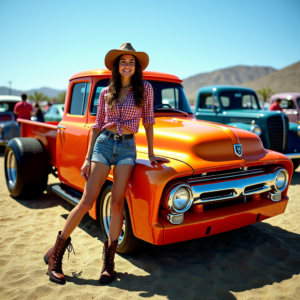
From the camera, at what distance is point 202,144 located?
288 centimetres

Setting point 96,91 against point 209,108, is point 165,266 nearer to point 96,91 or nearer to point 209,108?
point 96,91

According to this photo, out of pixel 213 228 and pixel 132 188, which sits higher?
pixel 132 188

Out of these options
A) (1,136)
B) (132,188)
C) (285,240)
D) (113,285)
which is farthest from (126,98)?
(1,136)

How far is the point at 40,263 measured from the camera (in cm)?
300

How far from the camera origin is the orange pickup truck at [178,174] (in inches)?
99.4

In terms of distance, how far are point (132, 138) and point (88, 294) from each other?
1.36 meters

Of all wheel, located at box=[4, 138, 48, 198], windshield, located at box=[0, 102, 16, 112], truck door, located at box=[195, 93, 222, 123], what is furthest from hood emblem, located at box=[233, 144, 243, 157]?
windshield, located at box=[0, 102, 16, 112]

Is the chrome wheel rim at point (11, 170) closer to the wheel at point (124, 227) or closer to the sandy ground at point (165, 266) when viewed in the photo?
the sandy ground at point (165, 266)

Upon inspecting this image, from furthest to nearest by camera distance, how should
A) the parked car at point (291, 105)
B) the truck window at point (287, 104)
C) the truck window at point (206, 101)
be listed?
the truck window at point (287, 104) → the parked car at point (291, 105) → the truck window at point (206, 101)

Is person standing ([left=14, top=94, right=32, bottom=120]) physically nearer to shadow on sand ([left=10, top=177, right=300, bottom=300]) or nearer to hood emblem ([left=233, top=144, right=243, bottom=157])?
shadow on sand ([left=10, top=177, right=300, bottom=300])

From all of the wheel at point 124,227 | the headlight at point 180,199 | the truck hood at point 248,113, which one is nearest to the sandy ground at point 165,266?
the wheel at point 124,227

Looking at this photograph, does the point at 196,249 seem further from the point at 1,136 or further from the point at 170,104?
the point at 1,136

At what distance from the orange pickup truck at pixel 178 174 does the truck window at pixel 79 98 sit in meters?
0.01

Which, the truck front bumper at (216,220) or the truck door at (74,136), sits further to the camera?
the truck door at (74,136)
